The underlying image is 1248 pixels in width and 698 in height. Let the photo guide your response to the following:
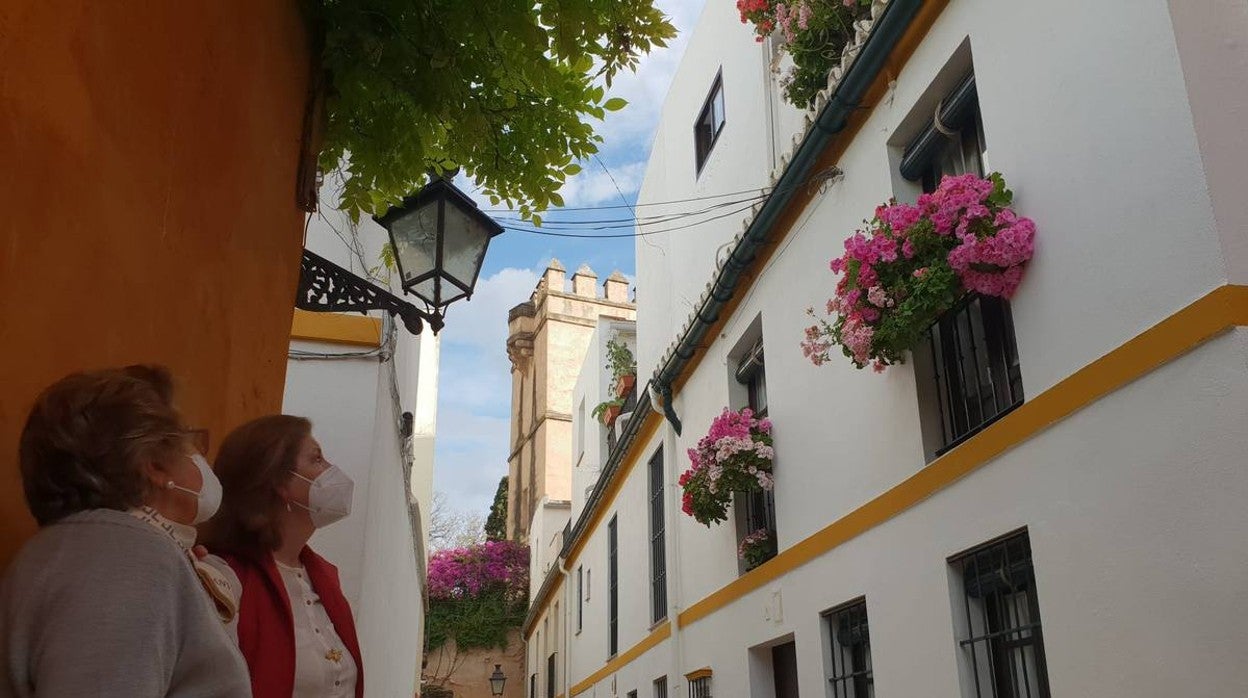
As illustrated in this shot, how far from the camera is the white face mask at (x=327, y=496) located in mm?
2523

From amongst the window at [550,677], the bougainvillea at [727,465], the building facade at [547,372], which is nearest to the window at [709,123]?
the bougainvillea at [727,465]

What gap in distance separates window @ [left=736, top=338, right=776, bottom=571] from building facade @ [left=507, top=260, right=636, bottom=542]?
26.7m

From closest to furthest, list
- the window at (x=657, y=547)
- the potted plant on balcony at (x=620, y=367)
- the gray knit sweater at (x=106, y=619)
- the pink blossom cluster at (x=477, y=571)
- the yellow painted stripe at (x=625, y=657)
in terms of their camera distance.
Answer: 1. the gray knit sweater at (x=106, y=619)
2. the yellow painted stripe at (x=625, y=657)
3. the window at (x=657, y=547)
4. the potted plant on balcony at (x=620, y=367)
5. the pink blossom cluster at (x=477, y=571)

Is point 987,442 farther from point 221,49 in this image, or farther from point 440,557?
point 440,557

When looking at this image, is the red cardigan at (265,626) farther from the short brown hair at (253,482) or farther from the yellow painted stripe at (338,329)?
the yellow painted stripe at (338,329)

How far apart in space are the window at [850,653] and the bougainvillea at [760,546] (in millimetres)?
1440

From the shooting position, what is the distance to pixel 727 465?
8125 mm

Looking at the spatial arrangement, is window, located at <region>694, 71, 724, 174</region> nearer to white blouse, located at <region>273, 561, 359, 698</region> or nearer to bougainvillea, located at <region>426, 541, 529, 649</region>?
white blouse, located at <region>273, 561, 359, 698</region>

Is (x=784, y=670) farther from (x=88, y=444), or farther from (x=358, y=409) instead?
(x=88, y=444)

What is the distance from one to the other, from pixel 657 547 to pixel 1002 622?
25.5 ft

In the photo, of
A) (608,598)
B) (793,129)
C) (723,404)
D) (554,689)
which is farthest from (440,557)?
(793,129)

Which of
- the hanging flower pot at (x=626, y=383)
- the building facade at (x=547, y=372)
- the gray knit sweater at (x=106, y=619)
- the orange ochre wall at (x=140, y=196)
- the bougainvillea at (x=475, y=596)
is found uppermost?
the building facade at (x=547, y=372)

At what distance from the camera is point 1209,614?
11.2 feet

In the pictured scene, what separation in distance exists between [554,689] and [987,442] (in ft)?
63.4
